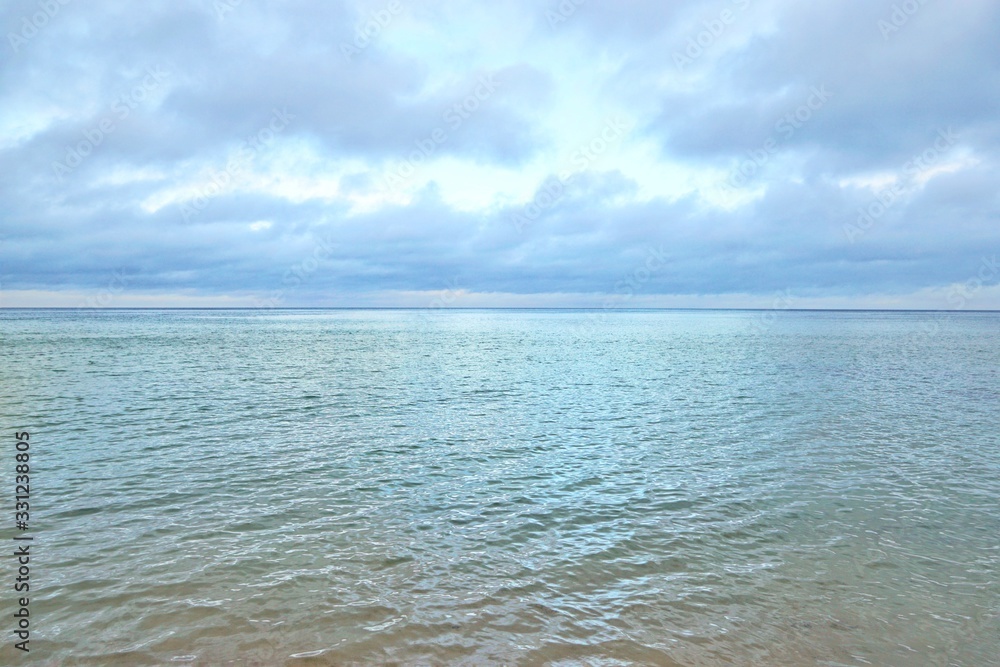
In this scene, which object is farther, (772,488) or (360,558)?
(772,488)

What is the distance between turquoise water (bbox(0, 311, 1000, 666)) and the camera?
9367 mm

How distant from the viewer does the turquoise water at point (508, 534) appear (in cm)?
937

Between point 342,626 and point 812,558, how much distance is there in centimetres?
1013

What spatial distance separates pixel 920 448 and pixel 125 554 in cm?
2793

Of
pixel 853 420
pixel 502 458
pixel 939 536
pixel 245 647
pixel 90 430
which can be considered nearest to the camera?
pixel 245 647

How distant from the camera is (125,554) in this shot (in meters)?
12.4

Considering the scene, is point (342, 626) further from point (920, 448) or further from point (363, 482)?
point (920, 448)

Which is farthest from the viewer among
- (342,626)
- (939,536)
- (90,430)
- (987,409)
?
(987,409)

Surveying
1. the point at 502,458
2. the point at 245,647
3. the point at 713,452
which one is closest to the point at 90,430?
the point at 502,458

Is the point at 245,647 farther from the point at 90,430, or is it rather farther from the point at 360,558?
the point at 90,430

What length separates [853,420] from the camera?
1190 inches

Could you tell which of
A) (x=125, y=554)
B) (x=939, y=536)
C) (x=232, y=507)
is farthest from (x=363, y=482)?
(x=939, y=536)

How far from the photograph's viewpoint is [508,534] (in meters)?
13.9

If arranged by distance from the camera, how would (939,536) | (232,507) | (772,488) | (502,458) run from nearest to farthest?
(939,536) < (232,507) < (772,488) < (502,458)
